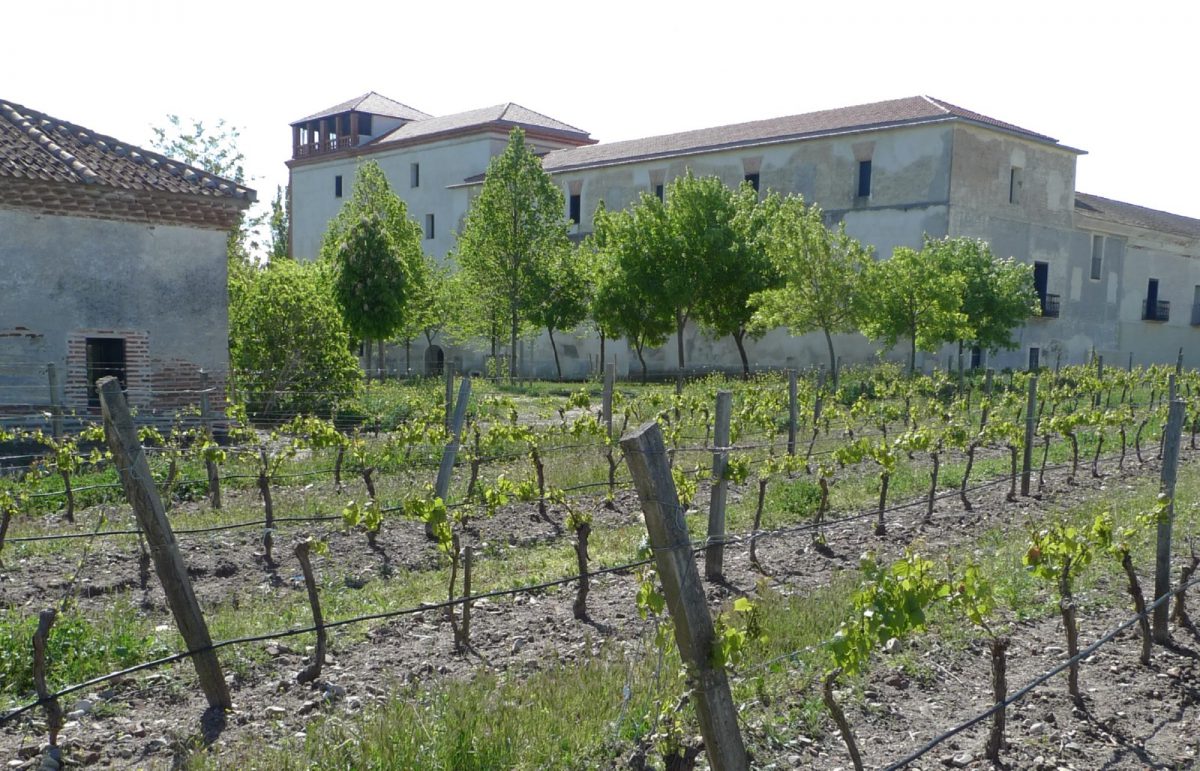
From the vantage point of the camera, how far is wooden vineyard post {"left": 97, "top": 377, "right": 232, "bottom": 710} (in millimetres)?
5066

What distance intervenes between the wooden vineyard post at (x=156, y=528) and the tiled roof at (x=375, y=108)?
171 ft

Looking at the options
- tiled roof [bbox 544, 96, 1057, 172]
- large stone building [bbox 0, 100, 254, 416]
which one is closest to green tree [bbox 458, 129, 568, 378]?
tiled roof [bbox 544, 96, 1057, 172]

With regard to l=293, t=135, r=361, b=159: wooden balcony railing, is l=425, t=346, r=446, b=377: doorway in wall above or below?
below

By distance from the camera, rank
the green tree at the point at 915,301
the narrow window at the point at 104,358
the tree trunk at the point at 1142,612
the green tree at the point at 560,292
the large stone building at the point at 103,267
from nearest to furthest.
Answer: the tree trunk at the point at 1142,612, the large stone building at the point at 103,267, the narrow window at the point at 104,358, the green tree at the point at 915,301, the green tree at the point at 560,292

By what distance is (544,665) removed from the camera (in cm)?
634

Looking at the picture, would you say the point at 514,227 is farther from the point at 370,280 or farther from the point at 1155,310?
the point at 1155,310

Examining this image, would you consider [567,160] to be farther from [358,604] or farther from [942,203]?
[358,604]

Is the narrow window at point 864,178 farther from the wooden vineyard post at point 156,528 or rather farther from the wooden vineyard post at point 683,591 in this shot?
the wooden vineyard post at point 683,591

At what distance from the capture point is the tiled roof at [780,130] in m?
34.8

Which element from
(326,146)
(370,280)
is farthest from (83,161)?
(326,146)

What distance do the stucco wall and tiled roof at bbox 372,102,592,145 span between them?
101 feet

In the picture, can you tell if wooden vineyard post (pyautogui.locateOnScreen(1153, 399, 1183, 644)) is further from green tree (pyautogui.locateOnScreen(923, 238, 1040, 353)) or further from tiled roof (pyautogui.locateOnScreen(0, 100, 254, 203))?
green tree (pyautogui.locateOnScreen(923, 238, 1040, 353))

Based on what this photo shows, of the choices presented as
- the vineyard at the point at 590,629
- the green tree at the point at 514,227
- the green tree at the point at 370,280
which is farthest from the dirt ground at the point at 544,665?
the green tree at the point at 514,227

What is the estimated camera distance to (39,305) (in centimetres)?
1592
